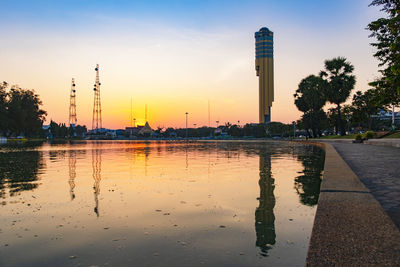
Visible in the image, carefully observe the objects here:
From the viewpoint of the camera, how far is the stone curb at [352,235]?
3.09 m

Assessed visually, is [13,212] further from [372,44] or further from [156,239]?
[372,44]

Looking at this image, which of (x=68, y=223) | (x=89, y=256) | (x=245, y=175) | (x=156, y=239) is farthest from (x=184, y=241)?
(x=245, y=175)

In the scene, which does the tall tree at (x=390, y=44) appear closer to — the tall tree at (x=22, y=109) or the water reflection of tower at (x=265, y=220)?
the water reflection of tower at (x=265, y=220)

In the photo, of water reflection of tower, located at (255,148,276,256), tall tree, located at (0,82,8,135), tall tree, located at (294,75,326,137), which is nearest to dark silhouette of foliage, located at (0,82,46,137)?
tall tree, located at (0,82,8,135)

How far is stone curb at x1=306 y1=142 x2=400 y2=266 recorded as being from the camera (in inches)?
121

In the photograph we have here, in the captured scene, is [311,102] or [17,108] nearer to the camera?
[311,102]

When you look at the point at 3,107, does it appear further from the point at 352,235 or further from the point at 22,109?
the point at 352,235

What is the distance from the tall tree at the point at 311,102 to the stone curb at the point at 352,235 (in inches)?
2906

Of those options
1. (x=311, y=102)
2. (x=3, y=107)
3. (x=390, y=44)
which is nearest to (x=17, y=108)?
(x=3, y=107)

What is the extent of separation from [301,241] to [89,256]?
11.0 feet

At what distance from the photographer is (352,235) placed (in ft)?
12.3

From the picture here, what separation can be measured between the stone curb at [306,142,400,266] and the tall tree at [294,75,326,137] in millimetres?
73813

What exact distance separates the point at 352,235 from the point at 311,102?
7779 cm

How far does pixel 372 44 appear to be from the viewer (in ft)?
77.0
